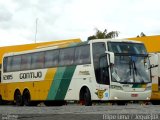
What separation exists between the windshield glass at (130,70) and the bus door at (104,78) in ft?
1.00

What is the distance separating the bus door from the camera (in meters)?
22.1

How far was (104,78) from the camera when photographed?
73.1 feet

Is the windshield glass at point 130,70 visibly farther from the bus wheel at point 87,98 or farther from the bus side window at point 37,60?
the bus side window at point 37,60

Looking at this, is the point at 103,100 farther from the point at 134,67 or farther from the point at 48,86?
the point at 48,86

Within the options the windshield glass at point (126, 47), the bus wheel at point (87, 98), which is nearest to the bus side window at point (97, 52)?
the windshield glass at point (126, 47)

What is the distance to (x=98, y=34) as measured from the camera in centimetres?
6725

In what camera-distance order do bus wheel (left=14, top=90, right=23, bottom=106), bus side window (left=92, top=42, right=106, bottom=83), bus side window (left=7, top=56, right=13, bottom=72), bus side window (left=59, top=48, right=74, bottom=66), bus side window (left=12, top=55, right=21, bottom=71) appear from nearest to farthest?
bus side window (left=92, top=42, right=106, bottom=83)
bus side window (left=59, top=48, right=74, bottom=66)
bus wheel (left=14, top=90, right=23, bottom=106)
bus side window (left=12, top=55, right=21, bottom=71)
bus side window (left=7, top=56, right=13, bottom=72)

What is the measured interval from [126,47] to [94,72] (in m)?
2.00

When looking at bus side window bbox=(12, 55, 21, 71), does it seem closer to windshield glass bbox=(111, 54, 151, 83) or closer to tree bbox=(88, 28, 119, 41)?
windshield glass bbox=(111, 54, 151, 83)

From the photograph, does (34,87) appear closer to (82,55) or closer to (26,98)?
(26,98)

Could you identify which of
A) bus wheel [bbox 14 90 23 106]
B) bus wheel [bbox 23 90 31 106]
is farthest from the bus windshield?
bus wheel [bbox 14 90 23 106]

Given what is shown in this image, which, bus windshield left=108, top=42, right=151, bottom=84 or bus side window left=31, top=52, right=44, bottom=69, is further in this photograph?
bus side window left=31, top=52, right=44, bottom=69

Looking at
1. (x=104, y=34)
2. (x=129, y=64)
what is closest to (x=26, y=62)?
(x=129, y=64)

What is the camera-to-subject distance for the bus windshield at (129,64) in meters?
22.2
